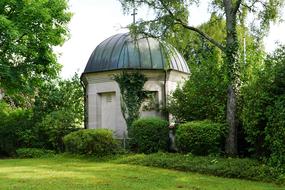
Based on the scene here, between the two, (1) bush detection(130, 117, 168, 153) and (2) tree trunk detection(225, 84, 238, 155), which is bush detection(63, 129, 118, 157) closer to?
(1) bush detection(130, 117, 168, 153)

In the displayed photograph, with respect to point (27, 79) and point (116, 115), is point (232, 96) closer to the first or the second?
point (116, 115)

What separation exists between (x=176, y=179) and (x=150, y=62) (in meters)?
10.1

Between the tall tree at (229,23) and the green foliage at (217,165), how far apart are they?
198 centimetres

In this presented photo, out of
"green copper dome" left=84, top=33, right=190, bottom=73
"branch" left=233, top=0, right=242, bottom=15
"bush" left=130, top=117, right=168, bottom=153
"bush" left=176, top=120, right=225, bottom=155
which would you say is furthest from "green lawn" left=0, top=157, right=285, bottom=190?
"green copper dome" left=84, top=33, right=190, bottom=73

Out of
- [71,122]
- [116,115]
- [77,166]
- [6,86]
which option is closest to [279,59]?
[77,166]

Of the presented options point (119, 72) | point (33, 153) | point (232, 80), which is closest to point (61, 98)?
point (33, 153)

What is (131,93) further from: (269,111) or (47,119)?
(269,111)

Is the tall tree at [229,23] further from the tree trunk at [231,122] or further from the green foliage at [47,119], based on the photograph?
the green foliage at [47,119]

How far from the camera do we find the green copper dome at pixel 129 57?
70.5ft

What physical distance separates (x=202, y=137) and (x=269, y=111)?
11.8 feet

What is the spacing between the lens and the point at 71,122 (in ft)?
73.0

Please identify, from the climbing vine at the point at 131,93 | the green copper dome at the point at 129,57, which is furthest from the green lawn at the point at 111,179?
the green copper dome at the point at 129,57

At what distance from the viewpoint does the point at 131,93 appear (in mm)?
21078

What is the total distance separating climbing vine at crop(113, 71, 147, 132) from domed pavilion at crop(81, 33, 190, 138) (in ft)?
1.11
